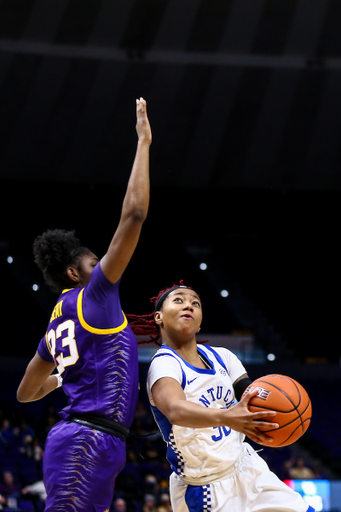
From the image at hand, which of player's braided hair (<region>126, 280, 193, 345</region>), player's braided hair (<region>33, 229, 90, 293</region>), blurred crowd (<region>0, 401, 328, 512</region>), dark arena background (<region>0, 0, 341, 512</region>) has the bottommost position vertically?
blurred crowd (<region>0, 401, 328, 512</region>)

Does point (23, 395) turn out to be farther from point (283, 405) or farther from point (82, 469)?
point (283, 405)

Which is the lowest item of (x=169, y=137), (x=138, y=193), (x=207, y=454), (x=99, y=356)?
(x=207, y=454)

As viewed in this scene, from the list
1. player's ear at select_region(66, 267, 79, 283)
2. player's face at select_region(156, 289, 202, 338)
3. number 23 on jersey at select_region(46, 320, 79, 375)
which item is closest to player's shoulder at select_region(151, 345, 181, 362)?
player's face at select_region(156, 289, 202, 338)

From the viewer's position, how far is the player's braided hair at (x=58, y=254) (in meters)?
3.01

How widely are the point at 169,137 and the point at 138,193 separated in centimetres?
992

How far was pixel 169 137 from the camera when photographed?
12266mm

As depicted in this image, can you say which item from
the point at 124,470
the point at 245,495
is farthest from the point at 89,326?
the point at 124,470

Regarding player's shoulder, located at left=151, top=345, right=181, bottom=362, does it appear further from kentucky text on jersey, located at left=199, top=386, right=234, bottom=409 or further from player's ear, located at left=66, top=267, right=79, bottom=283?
player's ear, located at left=66, top=267, right=79, bottom=283

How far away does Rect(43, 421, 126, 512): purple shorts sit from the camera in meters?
→ 2.58

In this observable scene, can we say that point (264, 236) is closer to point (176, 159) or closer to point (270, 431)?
point (176, 159)

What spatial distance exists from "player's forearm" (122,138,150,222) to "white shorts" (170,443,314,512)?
138 cm

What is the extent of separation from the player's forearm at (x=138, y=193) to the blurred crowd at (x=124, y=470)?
20.8 ft

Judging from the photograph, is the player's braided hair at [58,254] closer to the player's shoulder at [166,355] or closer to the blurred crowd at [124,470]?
the player's shoulder at [166,355]

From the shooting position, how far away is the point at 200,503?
9.37 feet
